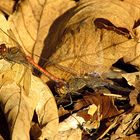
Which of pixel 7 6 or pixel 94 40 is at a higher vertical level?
pixel 7 6

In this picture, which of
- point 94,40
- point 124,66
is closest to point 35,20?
point 94,40

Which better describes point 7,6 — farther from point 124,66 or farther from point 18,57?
point 124,66

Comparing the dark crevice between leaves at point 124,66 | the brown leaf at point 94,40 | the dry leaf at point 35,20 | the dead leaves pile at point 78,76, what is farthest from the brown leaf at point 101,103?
the dry leaf at point 35,20

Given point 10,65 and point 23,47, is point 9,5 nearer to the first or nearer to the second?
point 23,47

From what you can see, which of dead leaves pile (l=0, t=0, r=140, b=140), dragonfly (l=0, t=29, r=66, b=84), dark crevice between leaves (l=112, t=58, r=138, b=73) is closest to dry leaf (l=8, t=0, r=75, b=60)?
dead leaves pile (l=0, t=0, r=140, b=140)

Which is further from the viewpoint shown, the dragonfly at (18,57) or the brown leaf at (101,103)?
the dragonfly at (18,57)

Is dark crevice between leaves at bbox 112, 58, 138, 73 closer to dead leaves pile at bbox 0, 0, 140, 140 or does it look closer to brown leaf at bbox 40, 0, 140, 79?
dead leaves pile at bbox 0, 0, 140, 140

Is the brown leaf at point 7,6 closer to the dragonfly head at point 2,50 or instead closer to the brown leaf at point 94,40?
the dragonfly head at point 2,50

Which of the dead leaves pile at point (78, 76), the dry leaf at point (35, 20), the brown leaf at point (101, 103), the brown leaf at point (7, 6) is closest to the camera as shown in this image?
the dead leaves pile at point (78, 76)
